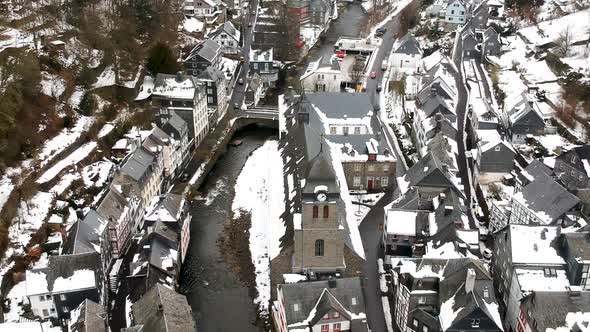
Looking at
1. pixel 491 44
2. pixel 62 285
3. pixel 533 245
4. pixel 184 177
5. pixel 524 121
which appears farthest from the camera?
pixel 491 44

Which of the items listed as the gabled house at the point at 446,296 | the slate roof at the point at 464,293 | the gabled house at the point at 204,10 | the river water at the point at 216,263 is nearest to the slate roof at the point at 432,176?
the gabled house at the point at 446,296

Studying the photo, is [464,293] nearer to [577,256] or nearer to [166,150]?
[577,256]

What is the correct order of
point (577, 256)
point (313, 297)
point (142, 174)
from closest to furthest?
point (313, 297)
point (577, 256)
point (142, 174)

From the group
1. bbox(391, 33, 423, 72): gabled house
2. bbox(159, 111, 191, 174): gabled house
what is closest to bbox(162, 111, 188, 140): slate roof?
bbox(159, 111, 191, 174): gabled house

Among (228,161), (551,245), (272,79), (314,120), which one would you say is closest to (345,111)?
(314,120)

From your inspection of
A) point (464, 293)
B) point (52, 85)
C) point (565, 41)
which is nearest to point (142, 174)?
point (52, 85)
